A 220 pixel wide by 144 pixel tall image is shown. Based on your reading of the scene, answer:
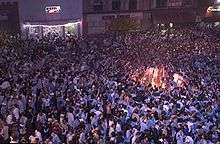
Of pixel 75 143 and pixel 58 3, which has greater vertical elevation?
pixel 58 3

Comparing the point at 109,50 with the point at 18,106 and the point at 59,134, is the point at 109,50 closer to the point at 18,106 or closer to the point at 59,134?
the point at 18,106

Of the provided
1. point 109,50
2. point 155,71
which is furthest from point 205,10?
point 155,71

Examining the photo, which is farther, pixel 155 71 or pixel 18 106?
pixel 155 71

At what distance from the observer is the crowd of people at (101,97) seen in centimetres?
1519

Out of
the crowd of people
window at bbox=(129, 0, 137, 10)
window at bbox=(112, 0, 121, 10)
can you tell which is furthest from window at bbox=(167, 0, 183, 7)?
the crowd of people

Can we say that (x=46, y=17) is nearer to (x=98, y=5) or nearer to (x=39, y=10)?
(x=39, y=10)

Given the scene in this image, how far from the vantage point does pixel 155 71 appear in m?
26.8

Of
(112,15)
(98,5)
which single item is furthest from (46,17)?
(112,15)

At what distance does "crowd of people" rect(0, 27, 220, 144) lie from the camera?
1519 cm

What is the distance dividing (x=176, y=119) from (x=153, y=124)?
101 cm

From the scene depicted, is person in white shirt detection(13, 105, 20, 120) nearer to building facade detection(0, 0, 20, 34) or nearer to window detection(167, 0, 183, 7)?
building facade detection(0, 0, 20, 34)

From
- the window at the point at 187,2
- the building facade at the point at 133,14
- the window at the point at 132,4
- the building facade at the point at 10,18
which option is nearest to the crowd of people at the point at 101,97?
the building facade at the point at 10,18

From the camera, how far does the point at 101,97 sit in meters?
19.1

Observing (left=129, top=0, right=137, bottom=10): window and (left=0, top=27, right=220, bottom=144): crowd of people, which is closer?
(left=0, top=27, right=220, bottom=144): crowd of people
